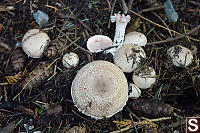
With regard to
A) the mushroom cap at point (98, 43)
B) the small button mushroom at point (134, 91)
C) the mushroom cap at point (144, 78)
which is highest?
the mushroom cap at point (98, 43)

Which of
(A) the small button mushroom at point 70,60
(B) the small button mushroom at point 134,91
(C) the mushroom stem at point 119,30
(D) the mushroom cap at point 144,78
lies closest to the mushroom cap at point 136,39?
(C) the mushroom stem at point 119,30

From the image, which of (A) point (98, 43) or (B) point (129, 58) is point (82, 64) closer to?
(A) point (98, 43)

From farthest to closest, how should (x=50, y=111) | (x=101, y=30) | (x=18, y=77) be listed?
1. (x=101, y=30)
2. (x=18, y=77)
3. (x=50, y=111)

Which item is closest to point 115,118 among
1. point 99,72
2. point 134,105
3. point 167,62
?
point 134,105

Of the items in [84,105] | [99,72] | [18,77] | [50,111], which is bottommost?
[50,111]

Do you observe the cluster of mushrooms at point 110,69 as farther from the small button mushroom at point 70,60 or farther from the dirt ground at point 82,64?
the dirt ground at point 82,64

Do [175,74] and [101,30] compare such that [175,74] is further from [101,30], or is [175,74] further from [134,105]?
[101,30]

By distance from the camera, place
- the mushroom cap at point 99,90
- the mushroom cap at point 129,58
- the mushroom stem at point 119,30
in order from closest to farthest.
Answer: the mushroom cap at point 99,90
the mushroom cap at point 129,58
the mushroom stem at point 119,30
